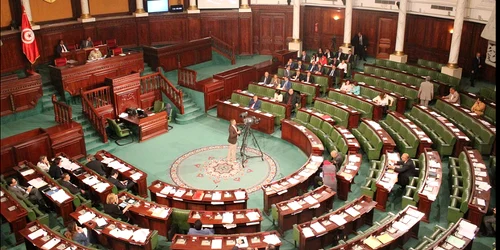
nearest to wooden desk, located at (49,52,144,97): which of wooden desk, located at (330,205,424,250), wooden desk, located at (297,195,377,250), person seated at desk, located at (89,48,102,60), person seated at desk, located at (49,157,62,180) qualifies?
person seated at desk, located at (89,48,102,60)

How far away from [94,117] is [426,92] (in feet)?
35.0

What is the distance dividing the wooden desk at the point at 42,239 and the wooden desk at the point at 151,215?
1565 millimetres

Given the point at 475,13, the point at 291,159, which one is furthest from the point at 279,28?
the point at 291,159

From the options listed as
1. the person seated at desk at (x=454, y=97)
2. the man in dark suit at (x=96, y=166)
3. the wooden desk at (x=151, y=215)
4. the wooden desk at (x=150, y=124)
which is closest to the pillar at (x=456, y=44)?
the person seated at desk at (x=454, y=97)

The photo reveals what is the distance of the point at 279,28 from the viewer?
76.2 feet

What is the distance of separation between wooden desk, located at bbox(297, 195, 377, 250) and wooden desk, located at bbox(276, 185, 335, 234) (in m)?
0.62

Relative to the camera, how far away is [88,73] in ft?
53.0

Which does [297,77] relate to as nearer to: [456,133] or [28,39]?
[456,133]

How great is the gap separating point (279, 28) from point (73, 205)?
1524cm

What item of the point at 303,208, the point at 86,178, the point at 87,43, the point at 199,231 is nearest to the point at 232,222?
the point at 199,231

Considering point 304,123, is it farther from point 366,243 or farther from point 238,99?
point 366,243

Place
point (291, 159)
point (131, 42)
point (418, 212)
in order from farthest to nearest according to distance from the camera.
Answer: point (131, 42)
point (291, 159)
point (418, 212)

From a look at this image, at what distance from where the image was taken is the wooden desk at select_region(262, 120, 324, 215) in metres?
10.9

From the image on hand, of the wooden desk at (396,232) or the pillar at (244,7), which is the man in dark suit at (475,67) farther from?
the pillar at (244,7)
